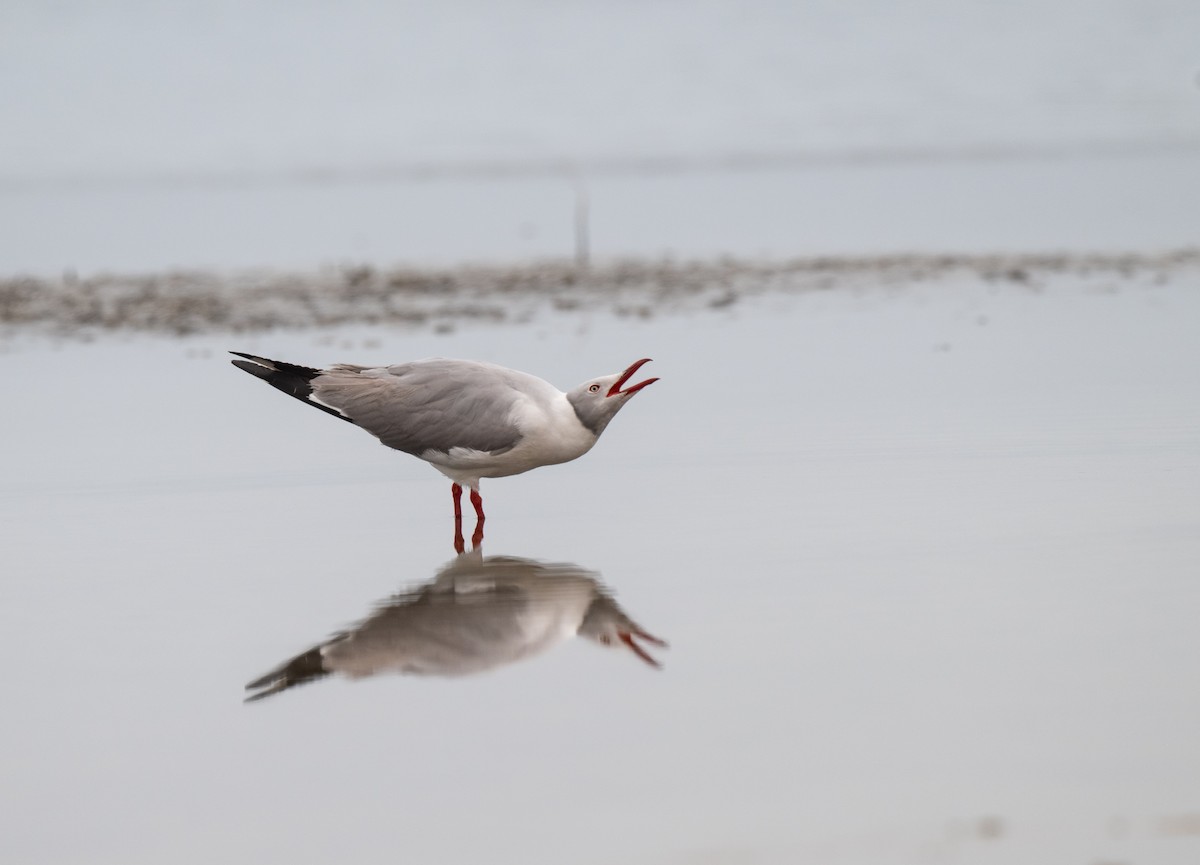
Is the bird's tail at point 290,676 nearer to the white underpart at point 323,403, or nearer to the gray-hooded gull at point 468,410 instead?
the gray-hooded gull at point 468,410

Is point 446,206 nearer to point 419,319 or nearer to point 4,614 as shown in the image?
point 419,319

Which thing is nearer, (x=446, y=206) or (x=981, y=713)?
(x=981, y=713)

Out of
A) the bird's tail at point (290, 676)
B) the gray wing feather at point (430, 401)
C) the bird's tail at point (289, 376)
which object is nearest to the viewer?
the bird's tail at point (290, 676)

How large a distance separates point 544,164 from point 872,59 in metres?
26.3

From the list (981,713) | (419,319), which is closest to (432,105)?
(419,319)

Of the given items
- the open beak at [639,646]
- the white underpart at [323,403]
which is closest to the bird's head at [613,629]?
the open beak at [639,646]

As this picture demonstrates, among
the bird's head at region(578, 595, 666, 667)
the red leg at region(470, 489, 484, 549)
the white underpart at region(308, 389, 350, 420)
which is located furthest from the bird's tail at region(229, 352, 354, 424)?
the bird's head at region(578, 595, 666, 667)

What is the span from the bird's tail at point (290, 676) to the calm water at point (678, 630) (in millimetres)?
80

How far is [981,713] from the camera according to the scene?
17.2ft

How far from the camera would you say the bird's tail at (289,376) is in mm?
8961

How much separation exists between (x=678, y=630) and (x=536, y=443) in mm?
1948

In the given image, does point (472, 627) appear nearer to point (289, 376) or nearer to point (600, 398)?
point (600, 398)

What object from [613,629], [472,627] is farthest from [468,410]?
[613,629]

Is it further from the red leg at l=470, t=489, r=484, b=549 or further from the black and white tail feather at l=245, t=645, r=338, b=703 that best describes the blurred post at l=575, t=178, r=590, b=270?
the black and white tail feather at l=245, t=645, r=338, b=703
